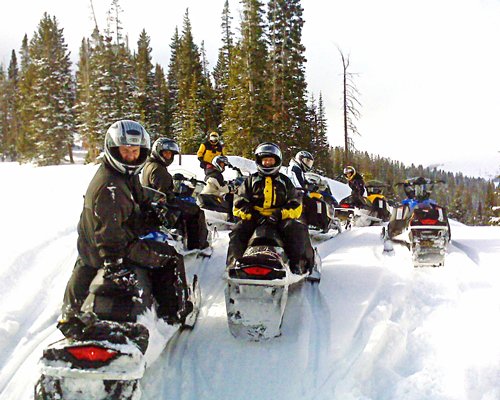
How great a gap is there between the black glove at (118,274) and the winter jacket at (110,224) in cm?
4

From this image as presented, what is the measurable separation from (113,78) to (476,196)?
141 m

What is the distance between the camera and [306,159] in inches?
330

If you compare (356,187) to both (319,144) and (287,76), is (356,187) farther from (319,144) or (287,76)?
(319,144)

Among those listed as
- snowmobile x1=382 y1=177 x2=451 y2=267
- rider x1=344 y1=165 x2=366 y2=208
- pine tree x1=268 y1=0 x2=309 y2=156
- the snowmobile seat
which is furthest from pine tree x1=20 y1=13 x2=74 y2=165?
the snowmobile seat

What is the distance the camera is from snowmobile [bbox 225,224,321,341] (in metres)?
3.99

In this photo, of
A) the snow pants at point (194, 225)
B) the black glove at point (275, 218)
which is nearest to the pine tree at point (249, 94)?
the snow pants at point (194, 225)

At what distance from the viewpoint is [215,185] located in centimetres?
817

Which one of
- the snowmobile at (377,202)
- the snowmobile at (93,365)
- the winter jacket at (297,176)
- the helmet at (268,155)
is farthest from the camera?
the snowmobile at (377,202)

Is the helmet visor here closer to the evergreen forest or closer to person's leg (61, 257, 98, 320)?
person's leg (61, 257, 98, 320)

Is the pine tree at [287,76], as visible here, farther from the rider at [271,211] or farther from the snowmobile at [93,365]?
the snowmobile at [93,365]

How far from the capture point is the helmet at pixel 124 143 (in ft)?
11.6

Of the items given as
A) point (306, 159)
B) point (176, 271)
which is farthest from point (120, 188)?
point (306, 159)

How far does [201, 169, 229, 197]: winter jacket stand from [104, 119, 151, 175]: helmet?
14.5ft

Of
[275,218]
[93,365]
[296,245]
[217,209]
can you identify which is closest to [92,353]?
[93,365]
